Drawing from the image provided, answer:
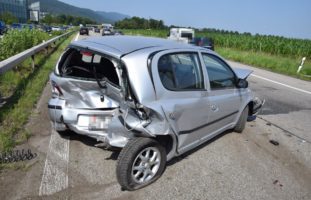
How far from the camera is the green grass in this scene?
4.59 m

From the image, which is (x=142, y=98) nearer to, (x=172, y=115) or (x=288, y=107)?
(x=172, y=115)

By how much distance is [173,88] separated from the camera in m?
3.76

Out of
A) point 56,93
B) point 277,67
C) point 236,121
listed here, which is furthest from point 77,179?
point 277,67

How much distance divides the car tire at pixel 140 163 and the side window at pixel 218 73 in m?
1.37

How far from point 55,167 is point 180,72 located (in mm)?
2048

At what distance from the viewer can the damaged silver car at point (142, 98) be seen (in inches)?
137

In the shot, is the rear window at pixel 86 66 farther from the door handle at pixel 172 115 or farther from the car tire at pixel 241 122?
the car tire at pixel 241 122

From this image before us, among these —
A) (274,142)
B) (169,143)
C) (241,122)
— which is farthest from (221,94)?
(274,142)

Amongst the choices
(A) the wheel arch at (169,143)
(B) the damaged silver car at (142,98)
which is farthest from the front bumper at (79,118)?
(A) the wheel arch at (169,143)

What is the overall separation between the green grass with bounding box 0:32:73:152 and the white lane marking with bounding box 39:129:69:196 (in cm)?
54

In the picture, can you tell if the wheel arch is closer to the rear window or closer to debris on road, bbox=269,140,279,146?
the rear window

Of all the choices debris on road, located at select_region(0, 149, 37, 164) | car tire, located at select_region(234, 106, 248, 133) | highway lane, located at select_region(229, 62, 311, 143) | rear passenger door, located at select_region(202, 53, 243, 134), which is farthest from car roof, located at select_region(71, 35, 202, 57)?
highway lane, located at select_region(229, 62, 311, 143)

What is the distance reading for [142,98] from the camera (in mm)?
3441

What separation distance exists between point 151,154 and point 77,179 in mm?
945
